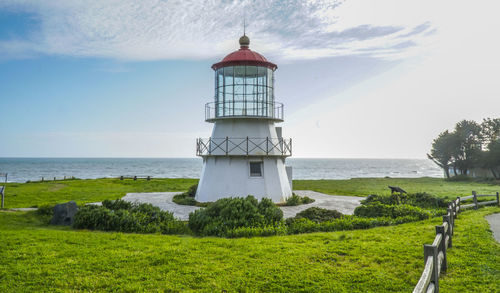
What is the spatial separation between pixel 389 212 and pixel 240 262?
8.79 meters

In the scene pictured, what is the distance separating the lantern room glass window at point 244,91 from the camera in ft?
64.7

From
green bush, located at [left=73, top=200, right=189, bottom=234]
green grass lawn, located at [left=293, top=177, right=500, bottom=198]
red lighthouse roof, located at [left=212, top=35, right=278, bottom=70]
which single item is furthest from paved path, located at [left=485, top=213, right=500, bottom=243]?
red lighthouse roof, located at [left=212, top=35, right=278, bottom=70]

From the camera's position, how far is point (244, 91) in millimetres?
19797

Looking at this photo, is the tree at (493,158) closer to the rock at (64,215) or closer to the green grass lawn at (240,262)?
the green grass lawn at (240,262)

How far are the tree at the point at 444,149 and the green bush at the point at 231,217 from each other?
42.3 metres

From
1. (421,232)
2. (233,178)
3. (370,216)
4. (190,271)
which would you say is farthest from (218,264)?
(233,178)

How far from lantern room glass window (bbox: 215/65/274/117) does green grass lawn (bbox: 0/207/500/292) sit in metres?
10.1

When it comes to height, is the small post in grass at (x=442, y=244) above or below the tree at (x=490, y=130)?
below

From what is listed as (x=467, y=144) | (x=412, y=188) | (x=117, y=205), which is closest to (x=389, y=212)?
(x=117, y=205)

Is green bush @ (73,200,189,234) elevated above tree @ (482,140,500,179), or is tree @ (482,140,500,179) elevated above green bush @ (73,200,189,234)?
tree @ (482,140,500,179)

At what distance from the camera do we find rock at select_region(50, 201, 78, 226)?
43.0 feet

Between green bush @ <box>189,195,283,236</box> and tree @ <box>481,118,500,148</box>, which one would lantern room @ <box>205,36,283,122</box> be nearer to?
green bush @ <box>189,195,283,236</box>

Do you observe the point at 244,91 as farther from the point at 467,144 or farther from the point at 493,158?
the point at 467,144

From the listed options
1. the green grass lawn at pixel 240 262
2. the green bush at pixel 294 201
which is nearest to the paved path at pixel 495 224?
the green grass lawn at pixel 240 262
